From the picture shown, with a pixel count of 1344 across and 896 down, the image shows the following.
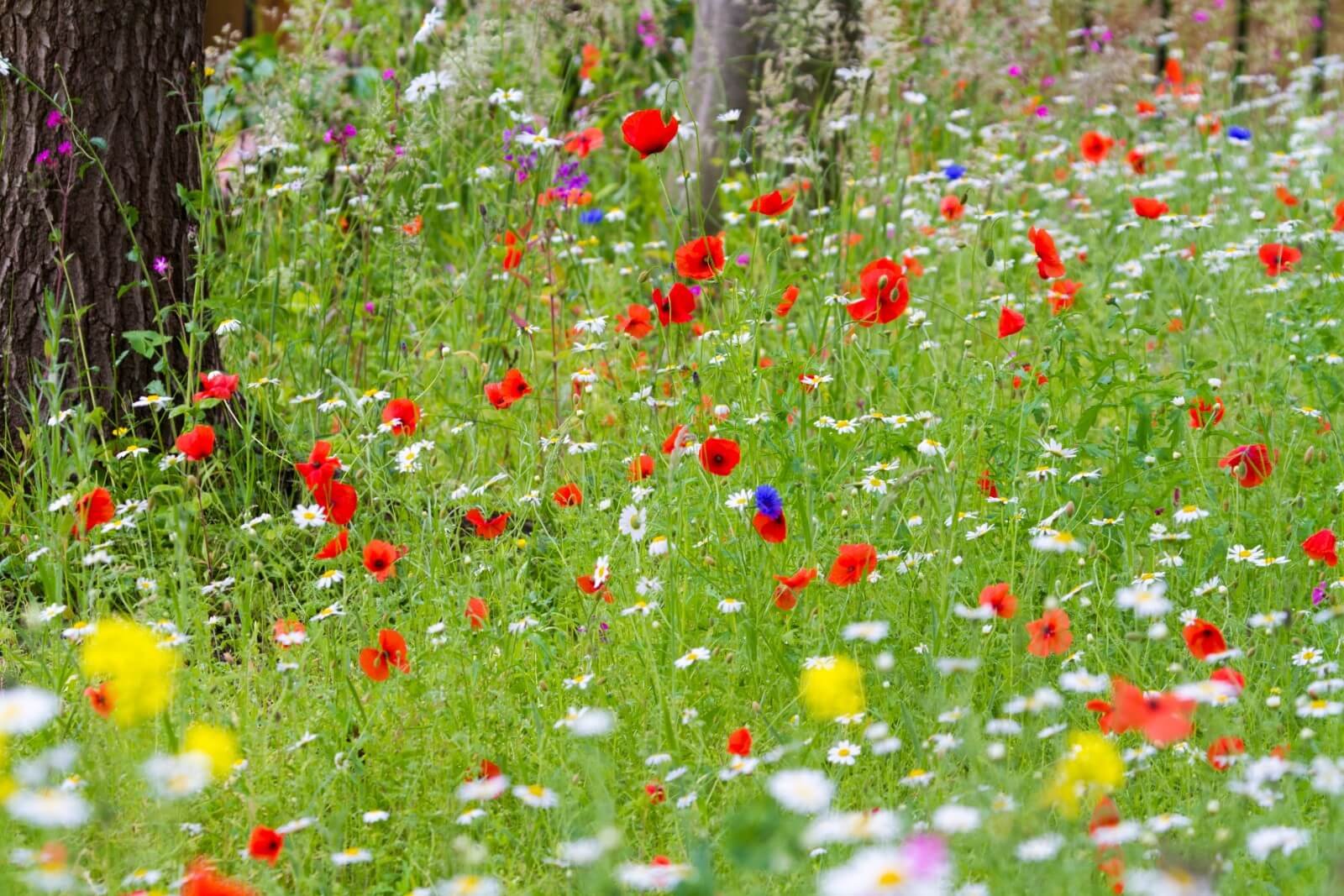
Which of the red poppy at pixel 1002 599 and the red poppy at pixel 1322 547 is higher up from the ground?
the red poppy at pixel 1002 599

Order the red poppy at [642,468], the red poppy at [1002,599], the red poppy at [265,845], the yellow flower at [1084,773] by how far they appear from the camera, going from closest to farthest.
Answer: the yellow flower at [1084,773] → the red poppy at [265,845] → the red poppy at [1002,599] → the red poppy at [642,468]

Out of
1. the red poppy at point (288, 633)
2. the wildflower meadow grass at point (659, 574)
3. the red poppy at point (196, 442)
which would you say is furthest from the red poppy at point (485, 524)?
the red poppy at point (196, 442)

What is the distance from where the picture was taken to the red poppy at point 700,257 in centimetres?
265

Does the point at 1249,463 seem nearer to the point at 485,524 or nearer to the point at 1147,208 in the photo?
the point at 1147,208

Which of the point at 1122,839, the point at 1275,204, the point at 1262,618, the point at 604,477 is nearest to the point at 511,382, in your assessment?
the point at 604,477

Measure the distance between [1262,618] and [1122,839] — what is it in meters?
0.64

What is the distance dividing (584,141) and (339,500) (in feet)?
7.13

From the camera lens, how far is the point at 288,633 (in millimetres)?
2189

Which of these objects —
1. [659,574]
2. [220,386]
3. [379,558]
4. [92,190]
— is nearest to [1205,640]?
[659,574]

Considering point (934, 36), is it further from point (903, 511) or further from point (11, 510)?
point (11, 510)

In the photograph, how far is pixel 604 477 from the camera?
300cm

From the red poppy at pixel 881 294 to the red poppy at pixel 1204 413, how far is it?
0.61 m

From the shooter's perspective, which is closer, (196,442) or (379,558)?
(379,558)

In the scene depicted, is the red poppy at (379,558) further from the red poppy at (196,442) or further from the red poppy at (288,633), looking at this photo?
the red poppy at (196,442)
